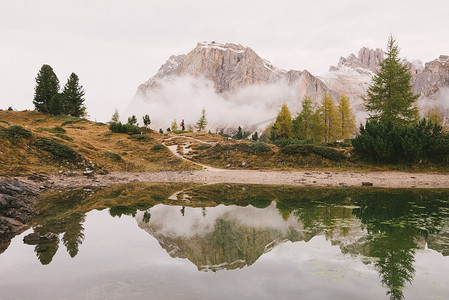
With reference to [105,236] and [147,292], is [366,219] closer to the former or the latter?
[147,292]

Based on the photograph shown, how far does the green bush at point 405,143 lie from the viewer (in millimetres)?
22200

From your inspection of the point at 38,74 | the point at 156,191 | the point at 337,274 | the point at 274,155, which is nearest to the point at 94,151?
the point at 156,191

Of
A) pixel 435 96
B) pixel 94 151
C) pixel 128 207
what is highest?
pixel 435 96

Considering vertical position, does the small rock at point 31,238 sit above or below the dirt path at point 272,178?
below

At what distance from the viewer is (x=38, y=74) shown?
58031 millimetres

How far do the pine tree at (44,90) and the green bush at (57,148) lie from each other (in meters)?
44.6

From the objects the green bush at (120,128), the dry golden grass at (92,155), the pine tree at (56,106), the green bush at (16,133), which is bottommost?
the dry golden grass at (92,155)

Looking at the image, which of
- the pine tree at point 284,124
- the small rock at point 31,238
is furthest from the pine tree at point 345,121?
the small rock at point 31,238

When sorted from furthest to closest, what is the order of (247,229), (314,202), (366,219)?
(314,202)
(366,219)
(247,229)

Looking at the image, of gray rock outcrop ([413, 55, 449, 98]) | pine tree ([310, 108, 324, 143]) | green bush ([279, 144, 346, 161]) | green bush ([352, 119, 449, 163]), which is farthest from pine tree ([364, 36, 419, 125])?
gray rock outcrop ([413, 55, 449, 98])

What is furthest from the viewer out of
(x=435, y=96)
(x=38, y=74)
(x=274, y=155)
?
(x=435, y=96)

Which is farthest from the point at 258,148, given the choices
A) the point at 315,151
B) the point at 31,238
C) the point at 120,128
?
the point at 120,128

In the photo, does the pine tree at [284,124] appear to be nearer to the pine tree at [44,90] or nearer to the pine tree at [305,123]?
the pine tree at [305,123]

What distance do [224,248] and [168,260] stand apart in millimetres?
1615
